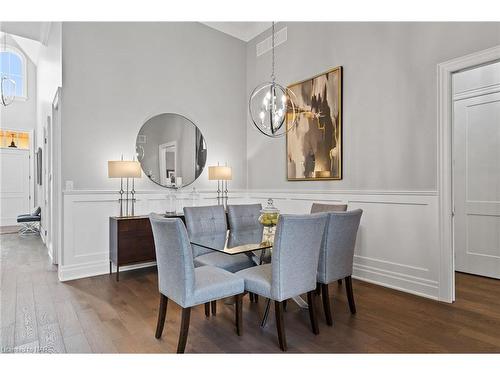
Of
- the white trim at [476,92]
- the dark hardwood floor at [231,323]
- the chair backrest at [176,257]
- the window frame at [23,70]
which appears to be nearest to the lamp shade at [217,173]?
the dark hardwood floor at [231,323]

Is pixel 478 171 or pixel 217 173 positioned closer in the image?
pixel 478 171

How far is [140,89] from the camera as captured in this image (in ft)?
14.6

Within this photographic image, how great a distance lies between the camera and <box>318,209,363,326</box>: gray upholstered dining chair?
8.32 ft

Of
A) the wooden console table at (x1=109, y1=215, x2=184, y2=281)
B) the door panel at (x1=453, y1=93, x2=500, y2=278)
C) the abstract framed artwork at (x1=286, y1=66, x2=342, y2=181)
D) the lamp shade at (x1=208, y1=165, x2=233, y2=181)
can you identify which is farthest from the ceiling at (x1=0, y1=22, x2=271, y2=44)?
the wooden console table at (x1=109, y1=215, x2=184, y2=281)

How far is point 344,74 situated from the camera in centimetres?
398

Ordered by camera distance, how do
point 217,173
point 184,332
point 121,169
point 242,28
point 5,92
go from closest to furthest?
point 184,332 → point 121,169 → point 217,173 → point 242,28 → point 5,92

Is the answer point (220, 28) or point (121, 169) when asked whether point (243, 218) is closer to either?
point (121, 169)

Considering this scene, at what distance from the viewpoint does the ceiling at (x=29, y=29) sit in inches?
205

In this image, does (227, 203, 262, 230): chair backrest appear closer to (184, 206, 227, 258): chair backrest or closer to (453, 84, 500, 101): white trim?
(184, 206, 227, 258): chair backrest

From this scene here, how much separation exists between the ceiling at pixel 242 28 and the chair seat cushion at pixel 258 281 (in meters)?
4.31

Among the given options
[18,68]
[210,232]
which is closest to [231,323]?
[210,232]

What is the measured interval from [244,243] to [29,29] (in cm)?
568

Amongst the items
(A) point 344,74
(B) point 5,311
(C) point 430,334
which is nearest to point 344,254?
(C) point 430,334

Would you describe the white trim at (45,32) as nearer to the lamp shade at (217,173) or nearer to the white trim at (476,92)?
the lamp shade at (217,173)
